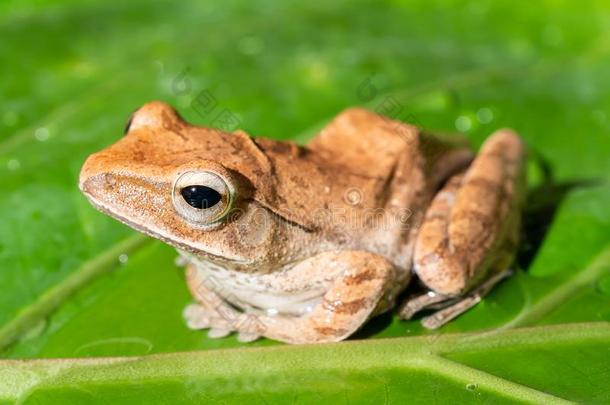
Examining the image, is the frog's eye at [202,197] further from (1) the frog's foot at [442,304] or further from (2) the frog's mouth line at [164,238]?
(1) the frog's foot at [442,304]

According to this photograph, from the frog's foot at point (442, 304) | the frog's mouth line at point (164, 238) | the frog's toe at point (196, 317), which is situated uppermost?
the frog's mouth line at point (164, 238)

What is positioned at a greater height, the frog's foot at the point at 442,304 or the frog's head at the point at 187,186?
the frog's head at the point at 187,186

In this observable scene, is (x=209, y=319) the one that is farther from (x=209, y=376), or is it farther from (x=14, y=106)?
(x=14, y=106)

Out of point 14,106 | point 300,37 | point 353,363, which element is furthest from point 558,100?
point 14,106

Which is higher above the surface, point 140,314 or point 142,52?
point 142,52

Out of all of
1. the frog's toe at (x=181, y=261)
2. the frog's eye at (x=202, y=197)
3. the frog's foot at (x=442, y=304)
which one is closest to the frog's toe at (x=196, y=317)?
the frog's toe at (x=181, y=261)

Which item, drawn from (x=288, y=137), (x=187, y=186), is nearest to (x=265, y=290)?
(x=187, y=186)

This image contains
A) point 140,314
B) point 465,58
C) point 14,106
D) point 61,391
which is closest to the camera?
point 61,391

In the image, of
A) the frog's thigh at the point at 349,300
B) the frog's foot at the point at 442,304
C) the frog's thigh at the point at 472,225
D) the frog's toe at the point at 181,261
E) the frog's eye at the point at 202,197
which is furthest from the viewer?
the frog's toe at the point at 181,261
